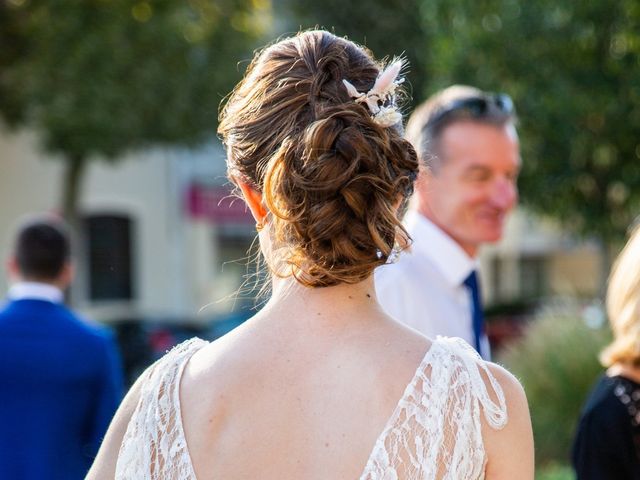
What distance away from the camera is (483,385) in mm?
1703

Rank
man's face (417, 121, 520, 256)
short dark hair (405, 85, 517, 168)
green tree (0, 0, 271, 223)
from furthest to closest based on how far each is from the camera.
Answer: green tree (0, 0, 271, 223) → short dark hair (405, 85, 517, 168) → man's face (417, 121, 520, 256)

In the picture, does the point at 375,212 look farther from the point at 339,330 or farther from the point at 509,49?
the point at 509,49

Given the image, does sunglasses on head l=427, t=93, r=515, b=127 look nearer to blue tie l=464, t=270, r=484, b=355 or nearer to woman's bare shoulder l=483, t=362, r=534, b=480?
blue tie l=464, t=270, r=484, b=355

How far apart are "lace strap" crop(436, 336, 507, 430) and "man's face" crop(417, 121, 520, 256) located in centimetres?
194

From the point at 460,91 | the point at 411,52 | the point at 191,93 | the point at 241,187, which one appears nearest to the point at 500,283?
the point at 411,52

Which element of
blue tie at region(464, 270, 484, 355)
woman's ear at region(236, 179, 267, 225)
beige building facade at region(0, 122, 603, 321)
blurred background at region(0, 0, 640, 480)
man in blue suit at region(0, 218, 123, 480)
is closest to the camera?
woman's ear at region(236, 179, 267, 225)

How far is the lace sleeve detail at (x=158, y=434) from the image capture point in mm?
1682

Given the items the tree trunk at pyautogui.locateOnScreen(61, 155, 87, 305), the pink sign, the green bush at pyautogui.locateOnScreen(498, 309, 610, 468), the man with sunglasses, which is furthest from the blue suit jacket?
the pink sign

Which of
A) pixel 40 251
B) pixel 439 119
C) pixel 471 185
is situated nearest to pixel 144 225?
pixel 40 251

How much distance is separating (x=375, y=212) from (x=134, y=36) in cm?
1679

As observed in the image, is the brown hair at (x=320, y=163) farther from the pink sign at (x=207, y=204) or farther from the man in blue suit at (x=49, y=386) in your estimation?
the pink sign at (x=207, y=204)

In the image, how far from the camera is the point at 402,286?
330 centimetres

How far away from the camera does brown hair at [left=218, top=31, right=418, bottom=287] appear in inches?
65.3

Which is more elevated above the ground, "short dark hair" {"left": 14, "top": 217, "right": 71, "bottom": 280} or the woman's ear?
the woman's ear
